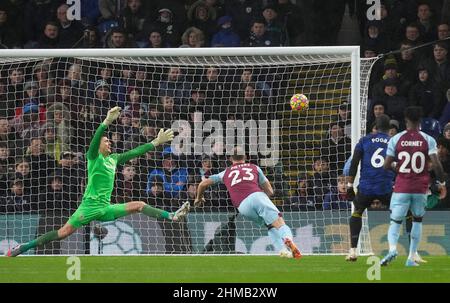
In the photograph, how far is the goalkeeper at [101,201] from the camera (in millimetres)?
Result: 17906

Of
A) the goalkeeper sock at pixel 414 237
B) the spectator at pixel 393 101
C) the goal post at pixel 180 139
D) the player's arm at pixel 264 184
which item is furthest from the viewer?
the spectator at pixel 393 101

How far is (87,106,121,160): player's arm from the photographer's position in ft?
56.7

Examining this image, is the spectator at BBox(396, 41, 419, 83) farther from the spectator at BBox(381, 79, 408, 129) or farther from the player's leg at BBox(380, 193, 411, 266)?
the player's leg at BBox(380, 193, 411, 266)

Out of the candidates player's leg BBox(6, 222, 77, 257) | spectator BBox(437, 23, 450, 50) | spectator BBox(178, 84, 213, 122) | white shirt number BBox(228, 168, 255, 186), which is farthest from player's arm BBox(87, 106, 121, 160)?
spectator BBox(437, 23, 450, 50)

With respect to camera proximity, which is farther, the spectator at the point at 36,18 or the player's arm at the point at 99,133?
the spectator at the point at 36,18

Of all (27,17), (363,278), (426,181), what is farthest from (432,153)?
(27,17)

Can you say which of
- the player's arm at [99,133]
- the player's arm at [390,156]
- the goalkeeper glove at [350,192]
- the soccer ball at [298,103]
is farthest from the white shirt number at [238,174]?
the player's arm at [390,156]

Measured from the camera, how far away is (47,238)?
58.4ft

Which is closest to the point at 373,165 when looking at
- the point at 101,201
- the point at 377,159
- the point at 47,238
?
the point at 377,159

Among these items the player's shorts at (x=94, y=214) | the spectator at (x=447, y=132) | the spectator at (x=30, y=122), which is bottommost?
the player's shorts at (x=94, y=214)

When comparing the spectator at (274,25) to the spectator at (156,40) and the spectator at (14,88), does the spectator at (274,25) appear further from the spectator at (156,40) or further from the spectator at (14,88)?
the spectator at (14,88)

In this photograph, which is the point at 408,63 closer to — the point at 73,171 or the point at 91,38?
the point at 91,38

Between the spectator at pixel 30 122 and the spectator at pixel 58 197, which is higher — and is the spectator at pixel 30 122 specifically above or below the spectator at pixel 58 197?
above

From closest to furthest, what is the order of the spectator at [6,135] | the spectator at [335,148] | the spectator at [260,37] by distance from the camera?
the spectator at [6,135], the spectator at [335,148], the spectator at [260,37]
